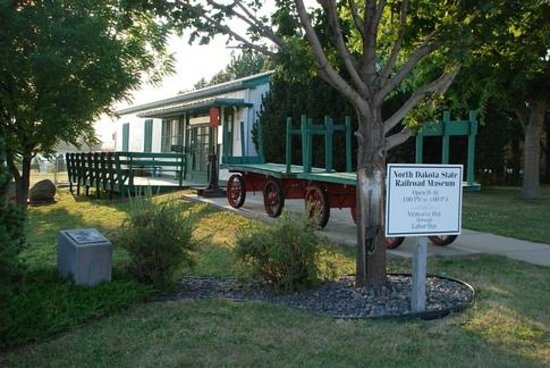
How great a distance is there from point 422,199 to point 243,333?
2.00m

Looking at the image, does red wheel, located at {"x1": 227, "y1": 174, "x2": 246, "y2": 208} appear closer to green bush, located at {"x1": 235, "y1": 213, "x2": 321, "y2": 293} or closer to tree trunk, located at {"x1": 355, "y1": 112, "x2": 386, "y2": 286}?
green bush, located at {"x1": 235, "y1": 213, "x2": 321, "y2": 293}

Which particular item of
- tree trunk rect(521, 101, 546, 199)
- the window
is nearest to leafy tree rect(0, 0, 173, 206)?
tree trunk rect(521, 101, 546, 199)

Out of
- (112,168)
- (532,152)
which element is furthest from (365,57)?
(532,152)

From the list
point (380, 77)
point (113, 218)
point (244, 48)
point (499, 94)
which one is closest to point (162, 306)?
point (244, 48)

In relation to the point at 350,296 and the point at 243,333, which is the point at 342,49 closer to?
the point at 350,296

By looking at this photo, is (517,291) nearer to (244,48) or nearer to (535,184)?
(244,48)

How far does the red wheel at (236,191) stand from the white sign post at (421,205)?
830 centimetres

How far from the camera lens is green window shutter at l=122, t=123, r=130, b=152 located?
35.0 m

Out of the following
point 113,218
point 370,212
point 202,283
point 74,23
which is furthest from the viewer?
point 113,218

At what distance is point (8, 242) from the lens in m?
4.04

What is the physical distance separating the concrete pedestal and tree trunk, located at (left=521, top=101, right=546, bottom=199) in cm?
1492

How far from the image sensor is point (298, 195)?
12102 mm

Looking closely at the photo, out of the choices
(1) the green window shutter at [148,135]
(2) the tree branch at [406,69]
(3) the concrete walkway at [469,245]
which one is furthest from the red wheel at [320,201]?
(1) the green window shutter at [148,135]

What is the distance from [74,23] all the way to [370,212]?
599 centimetres
